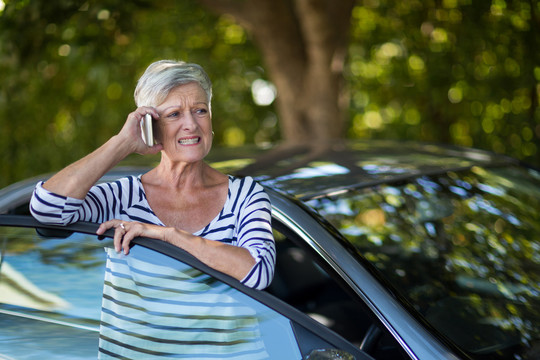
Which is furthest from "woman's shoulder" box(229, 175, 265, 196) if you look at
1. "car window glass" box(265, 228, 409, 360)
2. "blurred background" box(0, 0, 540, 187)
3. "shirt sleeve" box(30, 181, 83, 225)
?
"blurred background" box(0, 0, 540, 187)

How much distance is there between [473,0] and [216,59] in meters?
2.59

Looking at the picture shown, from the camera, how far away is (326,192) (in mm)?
2543

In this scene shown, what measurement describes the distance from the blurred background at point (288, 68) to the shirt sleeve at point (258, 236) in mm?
2236

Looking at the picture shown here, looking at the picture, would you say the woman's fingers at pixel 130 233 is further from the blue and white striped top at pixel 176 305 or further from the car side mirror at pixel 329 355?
the car side mirror at pixel 329 355

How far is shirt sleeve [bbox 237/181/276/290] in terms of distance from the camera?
6.33ft

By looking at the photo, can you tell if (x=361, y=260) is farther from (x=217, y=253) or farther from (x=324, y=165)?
(x=324, y=165)

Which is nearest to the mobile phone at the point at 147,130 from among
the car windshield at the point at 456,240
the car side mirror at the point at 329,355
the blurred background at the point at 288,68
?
the car windshield at the point at 456,240

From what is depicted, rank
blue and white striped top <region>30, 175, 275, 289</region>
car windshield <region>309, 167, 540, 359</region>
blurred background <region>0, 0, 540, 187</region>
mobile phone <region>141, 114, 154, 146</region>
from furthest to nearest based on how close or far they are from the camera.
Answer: blurred background <region>0, 0, 540, 187</region>
car windshield <region>309, 167, 540, 359</region>
mobile phone <region>141, 114, 154, 146</region>
blue and white striped top <region>30, 175, 275, 289</region>

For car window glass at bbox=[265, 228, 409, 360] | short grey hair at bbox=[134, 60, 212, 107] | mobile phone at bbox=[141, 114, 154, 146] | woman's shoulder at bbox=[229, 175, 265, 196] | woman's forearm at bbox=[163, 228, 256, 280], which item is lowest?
car window glass at bbox=[265, 228, 409, 360]

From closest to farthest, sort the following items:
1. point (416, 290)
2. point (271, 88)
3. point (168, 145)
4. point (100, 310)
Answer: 1. point (100, 310)
2. point (168, 145)
3. point (416, 290)
4. point (271, 88)

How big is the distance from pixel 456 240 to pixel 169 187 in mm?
1237

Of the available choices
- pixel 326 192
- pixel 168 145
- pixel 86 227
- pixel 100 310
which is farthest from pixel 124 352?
pixel 326 192

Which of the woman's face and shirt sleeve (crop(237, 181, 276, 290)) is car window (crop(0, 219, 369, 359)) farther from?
the woman's face

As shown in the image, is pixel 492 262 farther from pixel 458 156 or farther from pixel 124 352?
pixel 124 352
